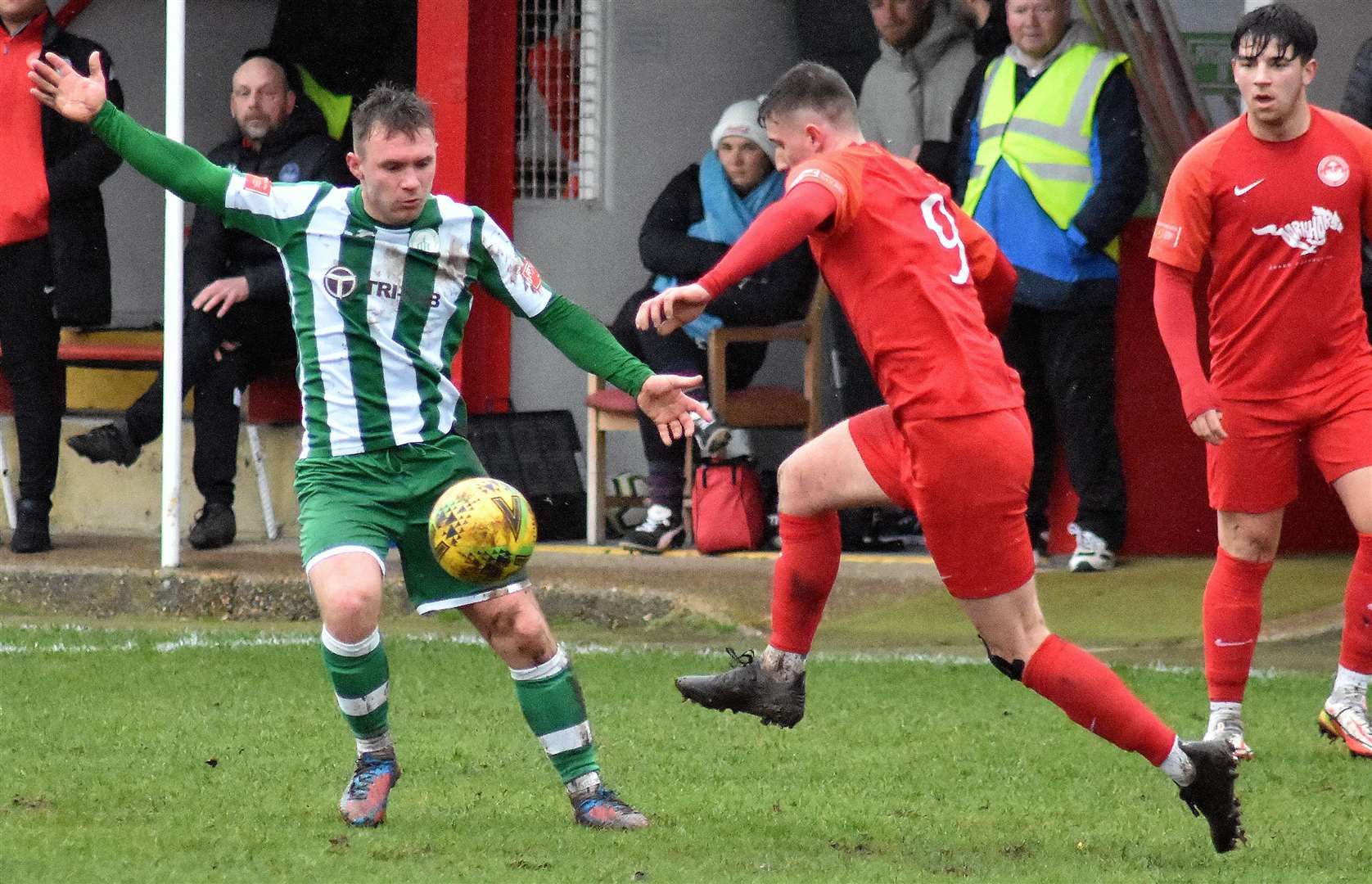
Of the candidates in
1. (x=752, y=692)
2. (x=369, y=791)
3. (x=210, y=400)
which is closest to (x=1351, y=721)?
(x=752, y=692)

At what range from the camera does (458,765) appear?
6.33 m

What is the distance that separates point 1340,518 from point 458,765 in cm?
527

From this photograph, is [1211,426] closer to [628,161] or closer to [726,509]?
[726,509]

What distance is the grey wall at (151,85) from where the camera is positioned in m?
13.2

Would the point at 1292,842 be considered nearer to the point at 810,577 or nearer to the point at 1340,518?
the point at 810,577

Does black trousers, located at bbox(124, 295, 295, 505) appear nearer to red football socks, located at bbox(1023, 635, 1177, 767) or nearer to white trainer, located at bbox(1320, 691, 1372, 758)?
white trainer, located at bbox(1320, 691, 1372, 758)

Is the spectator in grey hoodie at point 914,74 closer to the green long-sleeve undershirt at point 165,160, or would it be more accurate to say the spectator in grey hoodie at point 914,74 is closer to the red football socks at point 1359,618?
the red football socks at point 1359,618

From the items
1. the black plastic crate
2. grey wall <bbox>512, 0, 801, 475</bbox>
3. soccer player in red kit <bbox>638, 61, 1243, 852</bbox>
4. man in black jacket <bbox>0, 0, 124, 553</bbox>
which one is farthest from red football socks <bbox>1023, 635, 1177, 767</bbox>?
grey wall <bbox>512, 0, 801, 475</bbox>

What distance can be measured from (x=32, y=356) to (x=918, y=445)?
6159 mm

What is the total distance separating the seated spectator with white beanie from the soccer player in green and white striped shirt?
4356 millimetres

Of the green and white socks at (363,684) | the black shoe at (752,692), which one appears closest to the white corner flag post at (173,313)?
the green and white socks at (363,684)

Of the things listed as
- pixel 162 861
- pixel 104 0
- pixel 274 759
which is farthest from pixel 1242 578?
pixel 104 0

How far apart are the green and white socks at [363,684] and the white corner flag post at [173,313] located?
14.2 feet

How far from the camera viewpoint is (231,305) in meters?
10.2
